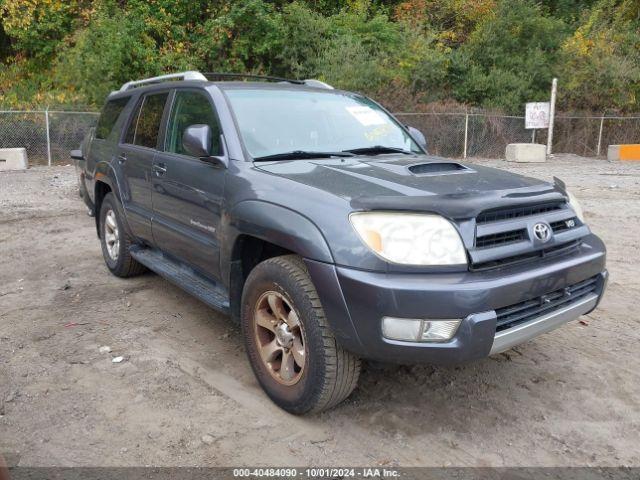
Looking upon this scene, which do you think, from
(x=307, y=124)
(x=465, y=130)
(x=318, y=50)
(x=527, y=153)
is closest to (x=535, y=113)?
(x=527, y=153)

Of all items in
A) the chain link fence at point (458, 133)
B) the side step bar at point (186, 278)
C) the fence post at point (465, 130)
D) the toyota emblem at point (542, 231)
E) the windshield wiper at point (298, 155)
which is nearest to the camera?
the toyota emblem at point (542, 231)

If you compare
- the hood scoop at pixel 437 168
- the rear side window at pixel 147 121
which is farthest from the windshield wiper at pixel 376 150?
the rear side window at pixel 147 121

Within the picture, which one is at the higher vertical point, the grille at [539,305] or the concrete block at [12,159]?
the grille at [539,305]

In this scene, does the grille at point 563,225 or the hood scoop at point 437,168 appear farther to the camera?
the hood scoop at point 437,168

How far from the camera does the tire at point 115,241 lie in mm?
5223

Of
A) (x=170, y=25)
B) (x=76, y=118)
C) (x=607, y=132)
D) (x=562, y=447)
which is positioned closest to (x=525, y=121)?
(x=607, y=132)

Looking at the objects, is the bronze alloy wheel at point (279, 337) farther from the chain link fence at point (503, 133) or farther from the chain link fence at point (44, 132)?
the chain link fence at point (503, 133)

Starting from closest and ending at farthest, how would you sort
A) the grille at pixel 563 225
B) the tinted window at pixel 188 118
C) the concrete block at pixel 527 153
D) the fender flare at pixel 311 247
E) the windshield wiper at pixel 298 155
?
the fender flare at pixel 311 247, the grille at pixel 563 225, the windshield wiper at pixel 298 155, the tinted window at pixel 188 118, the concrete block at pixel 527 153

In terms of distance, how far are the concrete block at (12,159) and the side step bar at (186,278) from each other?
11586mm

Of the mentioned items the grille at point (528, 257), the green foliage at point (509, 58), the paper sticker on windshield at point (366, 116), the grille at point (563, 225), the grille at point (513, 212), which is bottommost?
the grille at point (528, 257)

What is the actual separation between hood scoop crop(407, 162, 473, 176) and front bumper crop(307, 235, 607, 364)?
827mm

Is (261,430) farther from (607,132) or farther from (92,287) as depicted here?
(607,132)

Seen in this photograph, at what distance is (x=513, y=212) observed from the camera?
2895 millimetres

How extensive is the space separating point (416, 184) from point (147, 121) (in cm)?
279
